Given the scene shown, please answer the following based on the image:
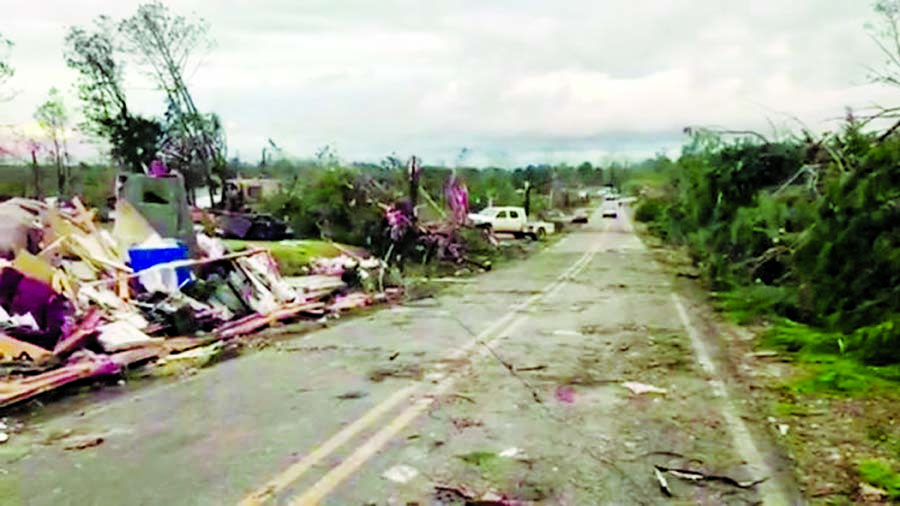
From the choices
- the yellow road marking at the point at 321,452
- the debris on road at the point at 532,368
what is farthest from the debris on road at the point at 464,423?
the debris on road at the point at 532,368

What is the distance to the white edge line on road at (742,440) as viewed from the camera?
570 cm

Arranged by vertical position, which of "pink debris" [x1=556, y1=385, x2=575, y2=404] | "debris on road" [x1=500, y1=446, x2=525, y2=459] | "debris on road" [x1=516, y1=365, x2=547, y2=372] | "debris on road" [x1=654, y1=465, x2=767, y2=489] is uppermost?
"debris on road" [x1=500, y1=446, x2=525, y2=459]

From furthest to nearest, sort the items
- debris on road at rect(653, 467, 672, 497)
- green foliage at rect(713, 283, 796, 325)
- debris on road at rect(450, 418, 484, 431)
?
1. green foliage at rect(713, 283, 796, 325)
2. debris on road at rect(450, 418, 484, 431)
3. debris on road at rect(653, 467, 672, 497)

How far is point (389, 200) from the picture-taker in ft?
99.5

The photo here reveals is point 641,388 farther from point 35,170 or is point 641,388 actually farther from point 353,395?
point 35,170

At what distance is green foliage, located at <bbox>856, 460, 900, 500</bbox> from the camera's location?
5.79 metres

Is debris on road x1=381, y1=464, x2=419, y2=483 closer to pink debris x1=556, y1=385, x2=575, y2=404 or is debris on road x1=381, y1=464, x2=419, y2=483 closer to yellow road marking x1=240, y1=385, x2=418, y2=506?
yellow road marking x1=240, y1=385, x2=418, y2=506

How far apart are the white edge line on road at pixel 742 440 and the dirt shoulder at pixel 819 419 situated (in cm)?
9

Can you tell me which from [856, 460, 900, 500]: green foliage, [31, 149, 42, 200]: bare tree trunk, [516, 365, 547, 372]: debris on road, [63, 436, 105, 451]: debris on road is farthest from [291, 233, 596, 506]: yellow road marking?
[31, 149, 42, 200]: bare tree trunk

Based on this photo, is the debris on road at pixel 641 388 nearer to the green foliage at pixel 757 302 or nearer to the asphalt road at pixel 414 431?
the asphalt road at pixel 414 431

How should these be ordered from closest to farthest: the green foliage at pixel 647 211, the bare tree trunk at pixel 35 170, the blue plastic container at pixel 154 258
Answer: the blue plastic container at pixel 154 258, the bare tree trunk at pixel 35 170, the green foliage at pixel 647 211

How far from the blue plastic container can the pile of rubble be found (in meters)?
0.02

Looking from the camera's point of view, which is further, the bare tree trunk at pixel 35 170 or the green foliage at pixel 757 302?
the bare tree trunk at pixel 35 170

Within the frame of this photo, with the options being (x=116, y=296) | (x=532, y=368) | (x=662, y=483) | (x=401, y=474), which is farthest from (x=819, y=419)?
(x=116, y=296)
